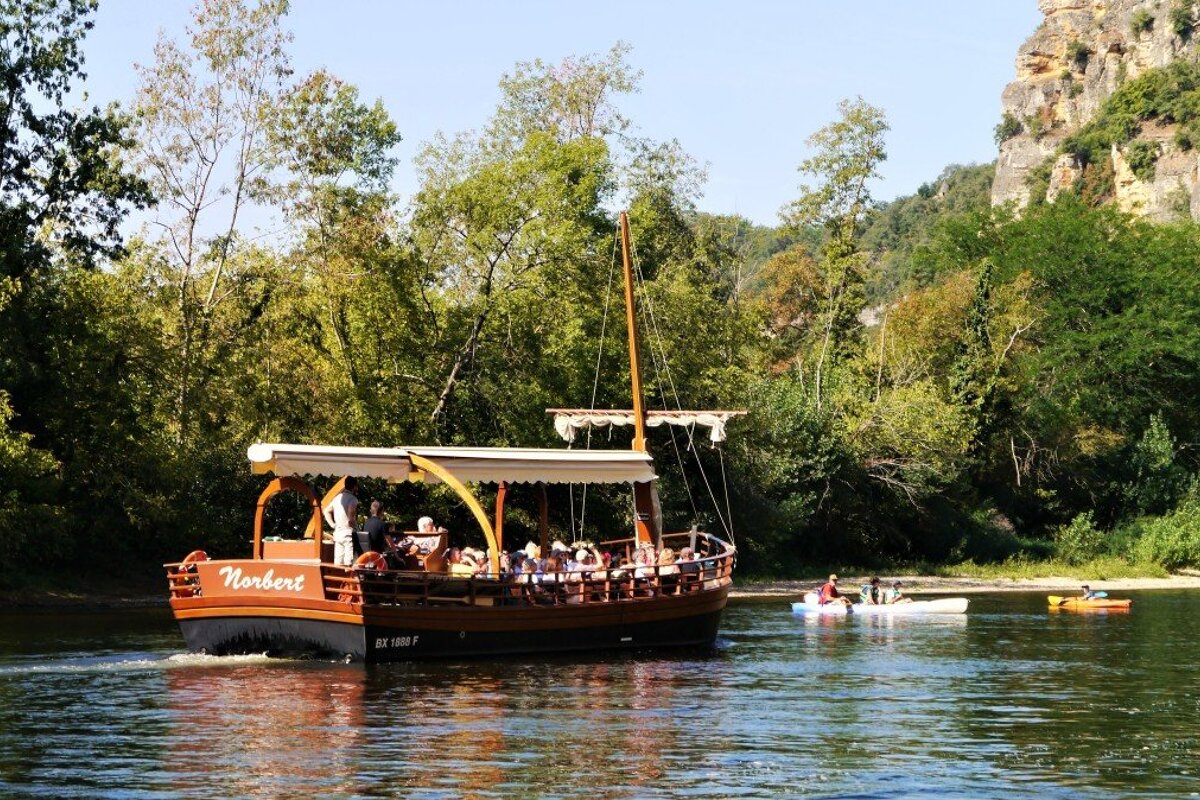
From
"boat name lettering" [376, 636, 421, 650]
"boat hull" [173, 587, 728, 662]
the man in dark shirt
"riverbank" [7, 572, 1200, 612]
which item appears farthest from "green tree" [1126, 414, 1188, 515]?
the man in dark shirt

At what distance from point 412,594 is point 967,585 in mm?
39227

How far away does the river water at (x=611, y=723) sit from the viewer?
20.7 meters

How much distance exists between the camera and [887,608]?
50281 mm

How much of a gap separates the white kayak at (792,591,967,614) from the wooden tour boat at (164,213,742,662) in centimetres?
1333

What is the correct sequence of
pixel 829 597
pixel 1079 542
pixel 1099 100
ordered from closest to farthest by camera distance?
pixel 829 597 → pixel 1079 542 → pixel 1099 100

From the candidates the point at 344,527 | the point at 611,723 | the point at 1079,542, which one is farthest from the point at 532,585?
the point at 1079,542

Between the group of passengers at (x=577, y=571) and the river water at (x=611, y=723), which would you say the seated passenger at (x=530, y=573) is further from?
the river water at (x=611, y=723)

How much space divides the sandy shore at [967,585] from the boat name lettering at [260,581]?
30768 mm

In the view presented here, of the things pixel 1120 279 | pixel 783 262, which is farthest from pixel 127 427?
pixel 1120 279

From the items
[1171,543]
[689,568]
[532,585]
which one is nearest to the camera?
[532,585]

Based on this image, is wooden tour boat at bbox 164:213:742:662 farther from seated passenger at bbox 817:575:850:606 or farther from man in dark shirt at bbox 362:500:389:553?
seated passenger at bbox 817:575:850:606

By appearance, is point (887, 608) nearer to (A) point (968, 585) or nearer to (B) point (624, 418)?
(B) point (624, 418)

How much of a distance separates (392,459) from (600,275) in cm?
3068

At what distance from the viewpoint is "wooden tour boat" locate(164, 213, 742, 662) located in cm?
3139
